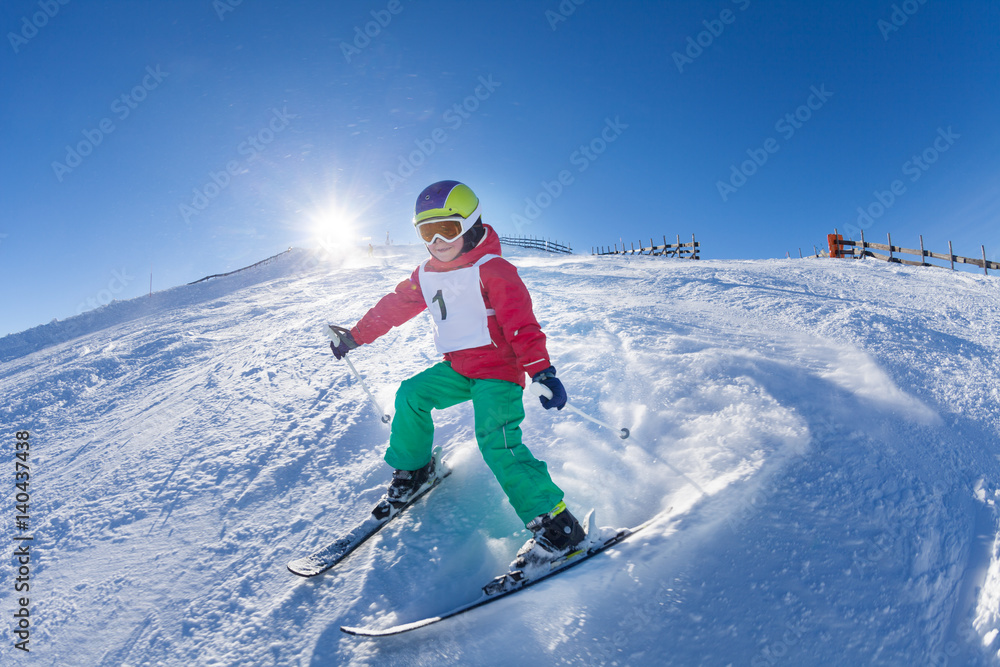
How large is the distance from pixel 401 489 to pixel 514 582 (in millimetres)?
754

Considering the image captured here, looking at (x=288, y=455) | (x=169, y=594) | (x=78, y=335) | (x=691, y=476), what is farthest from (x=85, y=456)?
(x=78, y=335)

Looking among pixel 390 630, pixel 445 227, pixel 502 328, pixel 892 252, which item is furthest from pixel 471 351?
pixel 892 252

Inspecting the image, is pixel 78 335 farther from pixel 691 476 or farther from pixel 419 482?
pixel 691 476

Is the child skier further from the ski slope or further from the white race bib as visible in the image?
the ski slope

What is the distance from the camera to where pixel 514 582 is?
1.55 meters

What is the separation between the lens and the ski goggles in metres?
2.18

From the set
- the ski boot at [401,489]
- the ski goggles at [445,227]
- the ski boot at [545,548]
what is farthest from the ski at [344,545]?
the ski goggles at [445,227]

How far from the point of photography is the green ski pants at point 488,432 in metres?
1.73

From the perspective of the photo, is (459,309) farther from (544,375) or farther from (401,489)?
(401,489)

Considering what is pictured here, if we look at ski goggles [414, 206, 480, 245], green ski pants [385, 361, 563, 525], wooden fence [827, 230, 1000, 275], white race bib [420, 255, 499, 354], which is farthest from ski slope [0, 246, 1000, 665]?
wooden fence [827, 230, 1000, 275]

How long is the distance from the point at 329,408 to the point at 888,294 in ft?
22.4

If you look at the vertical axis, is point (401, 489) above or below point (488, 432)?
below

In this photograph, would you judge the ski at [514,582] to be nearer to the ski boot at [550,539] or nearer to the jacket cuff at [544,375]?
the ski boot at [550,539]

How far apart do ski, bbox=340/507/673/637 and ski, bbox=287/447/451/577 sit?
1.05 feet
